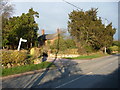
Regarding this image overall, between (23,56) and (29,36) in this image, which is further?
(29,36)

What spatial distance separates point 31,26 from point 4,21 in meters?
6.22

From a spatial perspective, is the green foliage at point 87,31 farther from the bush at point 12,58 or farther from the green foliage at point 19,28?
the bush at point 12,58

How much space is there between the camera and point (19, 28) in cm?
2966

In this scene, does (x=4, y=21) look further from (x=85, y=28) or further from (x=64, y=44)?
(x=85, y=28)

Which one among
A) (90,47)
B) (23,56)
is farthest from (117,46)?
(23,56)

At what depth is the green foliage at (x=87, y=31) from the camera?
114 ft

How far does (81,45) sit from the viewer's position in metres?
35.9

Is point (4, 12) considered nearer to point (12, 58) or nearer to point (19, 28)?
point (19, 28)

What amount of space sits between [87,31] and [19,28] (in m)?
14.4

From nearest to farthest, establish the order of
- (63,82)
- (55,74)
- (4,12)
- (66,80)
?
(63,82) < (66,80) < (55,74) < (4,12)

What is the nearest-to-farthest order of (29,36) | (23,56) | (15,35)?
1. (23,56)
2. (15,35)
3. (29,36)

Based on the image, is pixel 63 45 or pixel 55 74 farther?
pixel 63 45


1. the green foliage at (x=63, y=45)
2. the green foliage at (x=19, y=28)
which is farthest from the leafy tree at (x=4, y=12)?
the green foliage at (x=63, y=45)

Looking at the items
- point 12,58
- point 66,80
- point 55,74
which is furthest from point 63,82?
point 12,58
